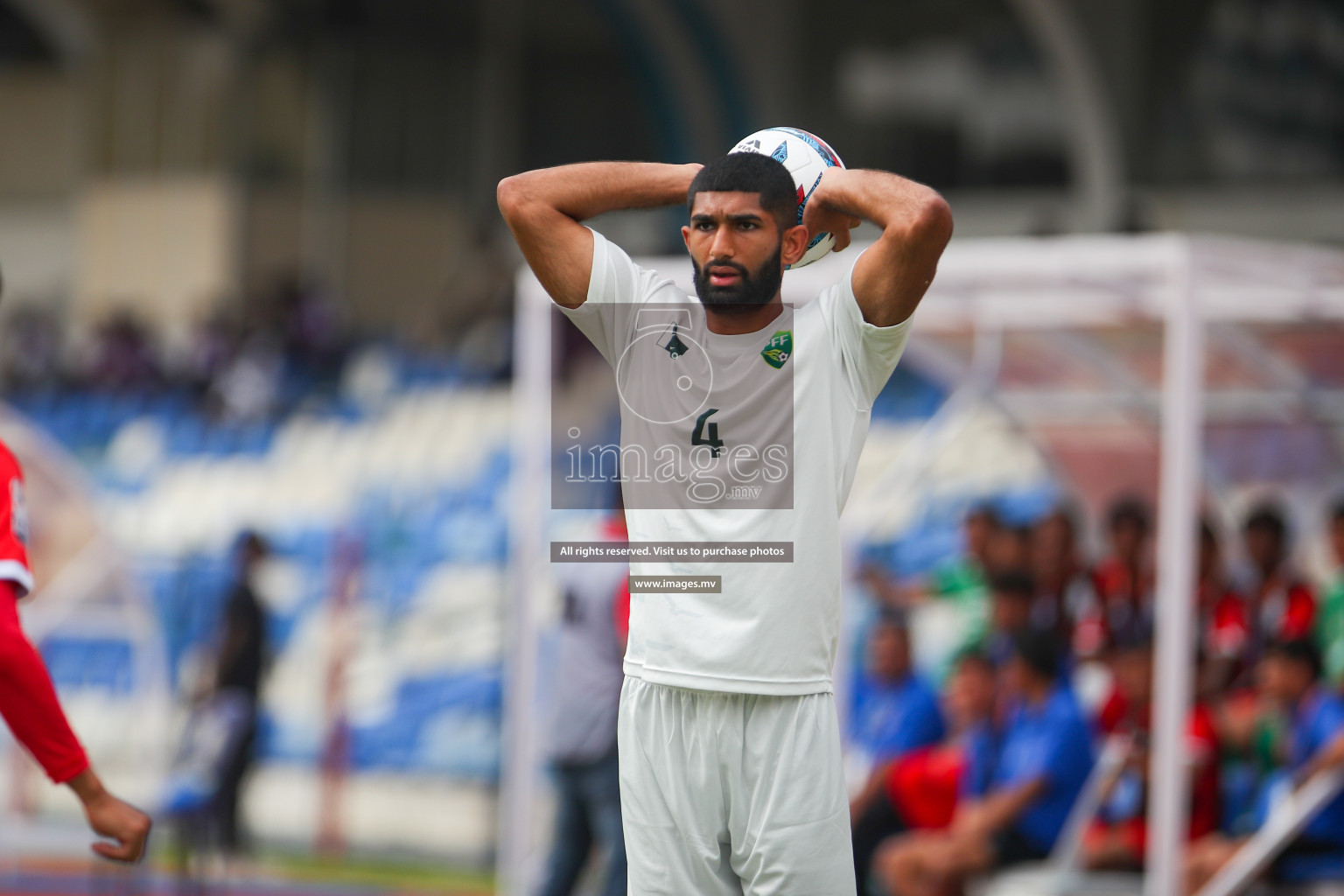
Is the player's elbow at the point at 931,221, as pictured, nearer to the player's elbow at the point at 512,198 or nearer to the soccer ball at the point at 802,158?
the soccer ball at the point at 802,158

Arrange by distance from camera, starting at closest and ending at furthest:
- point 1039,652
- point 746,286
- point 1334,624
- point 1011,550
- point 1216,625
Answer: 1. point 746,286
2. point 1039,652
3. point 1334,624
4. point 1216,625
5. point 1011,550

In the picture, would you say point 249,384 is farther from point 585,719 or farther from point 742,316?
point 742,316

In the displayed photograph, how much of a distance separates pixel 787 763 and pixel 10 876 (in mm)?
8193

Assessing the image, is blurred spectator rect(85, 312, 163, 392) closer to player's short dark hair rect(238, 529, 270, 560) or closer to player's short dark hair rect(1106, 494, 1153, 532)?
player's short dark hair rect(238, 529, 270, 560)

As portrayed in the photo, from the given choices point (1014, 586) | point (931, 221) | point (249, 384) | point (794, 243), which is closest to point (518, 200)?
point (794, 243)

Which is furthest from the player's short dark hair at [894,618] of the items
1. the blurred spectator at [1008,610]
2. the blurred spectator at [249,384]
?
the blurred spectator at [249,384]

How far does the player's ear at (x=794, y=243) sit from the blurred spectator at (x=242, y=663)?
7.34 metres

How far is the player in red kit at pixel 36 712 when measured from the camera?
362 centimetres

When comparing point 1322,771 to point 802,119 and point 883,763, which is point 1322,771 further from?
point 802,119

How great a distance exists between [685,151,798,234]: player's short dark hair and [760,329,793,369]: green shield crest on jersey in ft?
0.69

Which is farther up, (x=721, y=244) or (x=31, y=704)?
(x=721, y=244)

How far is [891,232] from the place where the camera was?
334 centimetres

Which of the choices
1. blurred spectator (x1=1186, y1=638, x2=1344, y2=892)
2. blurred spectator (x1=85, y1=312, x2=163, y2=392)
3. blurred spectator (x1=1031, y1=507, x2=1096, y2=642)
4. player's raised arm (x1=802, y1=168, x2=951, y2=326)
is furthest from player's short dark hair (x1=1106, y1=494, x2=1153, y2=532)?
blurred spectator (x1=85, y1=312, x2=163, y2=392)

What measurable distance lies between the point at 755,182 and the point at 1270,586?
18.3 ft
